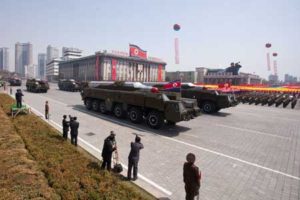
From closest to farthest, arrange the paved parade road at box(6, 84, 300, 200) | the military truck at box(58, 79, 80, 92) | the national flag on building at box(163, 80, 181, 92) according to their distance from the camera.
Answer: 1. the paved parade road at box(6, 84, 300, 200)
2. the national flag on building at box(163, 80, 181, 92)
3. the military truck at box(58, 79, 80, 92)

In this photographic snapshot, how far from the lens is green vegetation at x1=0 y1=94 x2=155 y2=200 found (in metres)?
5.93

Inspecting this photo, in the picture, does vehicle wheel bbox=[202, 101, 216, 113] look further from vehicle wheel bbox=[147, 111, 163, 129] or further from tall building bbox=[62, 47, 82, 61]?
tall building bbox=[62, 47, 82, 61]

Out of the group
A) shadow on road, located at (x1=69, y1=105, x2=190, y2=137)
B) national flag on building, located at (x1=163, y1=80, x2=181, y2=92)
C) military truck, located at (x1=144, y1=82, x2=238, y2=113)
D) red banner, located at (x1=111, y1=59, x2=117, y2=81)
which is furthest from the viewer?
red banner, located at (x1=111, y1=59, x2=117, y2=81)

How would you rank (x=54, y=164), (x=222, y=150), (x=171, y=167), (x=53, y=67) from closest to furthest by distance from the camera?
(x=54, y=164) → (x=171, y=167) → (x=222, y=150) → (x=53, y=67)

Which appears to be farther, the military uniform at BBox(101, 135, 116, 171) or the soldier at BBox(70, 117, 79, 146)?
the soldier at BBox(70, 117, 79, 146)

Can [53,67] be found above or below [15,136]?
above

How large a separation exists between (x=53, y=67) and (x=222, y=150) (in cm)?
18120

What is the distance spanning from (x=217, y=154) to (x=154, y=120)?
4.86 meters

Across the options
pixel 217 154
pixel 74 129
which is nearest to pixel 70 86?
pixel 74 129

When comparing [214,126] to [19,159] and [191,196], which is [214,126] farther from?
[19,159]

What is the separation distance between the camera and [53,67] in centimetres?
17275

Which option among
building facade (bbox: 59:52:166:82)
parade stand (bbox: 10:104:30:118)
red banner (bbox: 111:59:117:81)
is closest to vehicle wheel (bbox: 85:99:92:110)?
parade stand (bbox: 10:104:30:118)

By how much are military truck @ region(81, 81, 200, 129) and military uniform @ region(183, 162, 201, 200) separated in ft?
23.1

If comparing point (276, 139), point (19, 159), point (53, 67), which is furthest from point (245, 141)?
point (53, 67)
